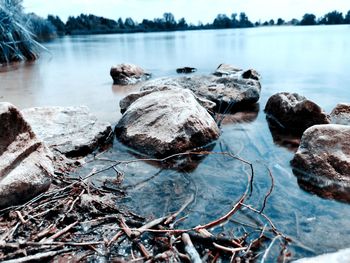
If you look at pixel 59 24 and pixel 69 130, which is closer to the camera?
pixel 69 130

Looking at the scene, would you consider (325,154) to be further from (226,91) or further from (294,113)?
(226,91)

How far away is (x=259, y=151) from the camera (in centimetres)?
397

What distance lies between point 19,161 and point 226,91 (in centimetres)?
429

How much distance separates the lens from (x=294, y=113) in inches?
185

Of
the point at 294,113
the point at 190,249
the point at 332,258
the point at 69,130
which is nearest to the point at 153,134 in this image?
the point at 69,130

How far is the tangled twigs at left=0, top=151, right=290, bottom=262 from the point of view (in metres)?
2.05

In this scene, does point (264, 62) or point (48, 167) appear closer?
point (48, 167)

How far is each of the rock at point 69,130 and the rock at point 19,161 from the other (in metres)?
0.86

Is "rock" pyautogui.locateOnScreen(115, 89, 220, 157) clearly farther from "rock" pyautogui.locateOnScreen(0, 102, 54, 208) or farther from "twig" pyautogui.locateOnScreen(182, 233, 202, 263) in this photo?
"twig" pyautogui.locateOnScreen(182, 233, 202, 263)

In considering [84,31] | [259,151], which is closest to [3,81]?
[259,151]

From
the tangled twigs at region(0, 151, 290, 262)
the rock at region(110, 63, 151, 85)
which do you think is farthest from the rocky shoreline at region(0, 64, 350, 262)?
the rock at region(110, 63, 151, 85)

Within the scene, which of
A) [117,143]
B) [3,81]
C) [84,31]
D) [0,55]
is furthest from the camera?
[84,31]

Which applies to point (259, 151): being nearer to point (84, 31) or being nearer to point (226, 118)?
point (226, 118)

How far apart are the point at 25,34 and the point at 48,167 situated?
13.9 metres
